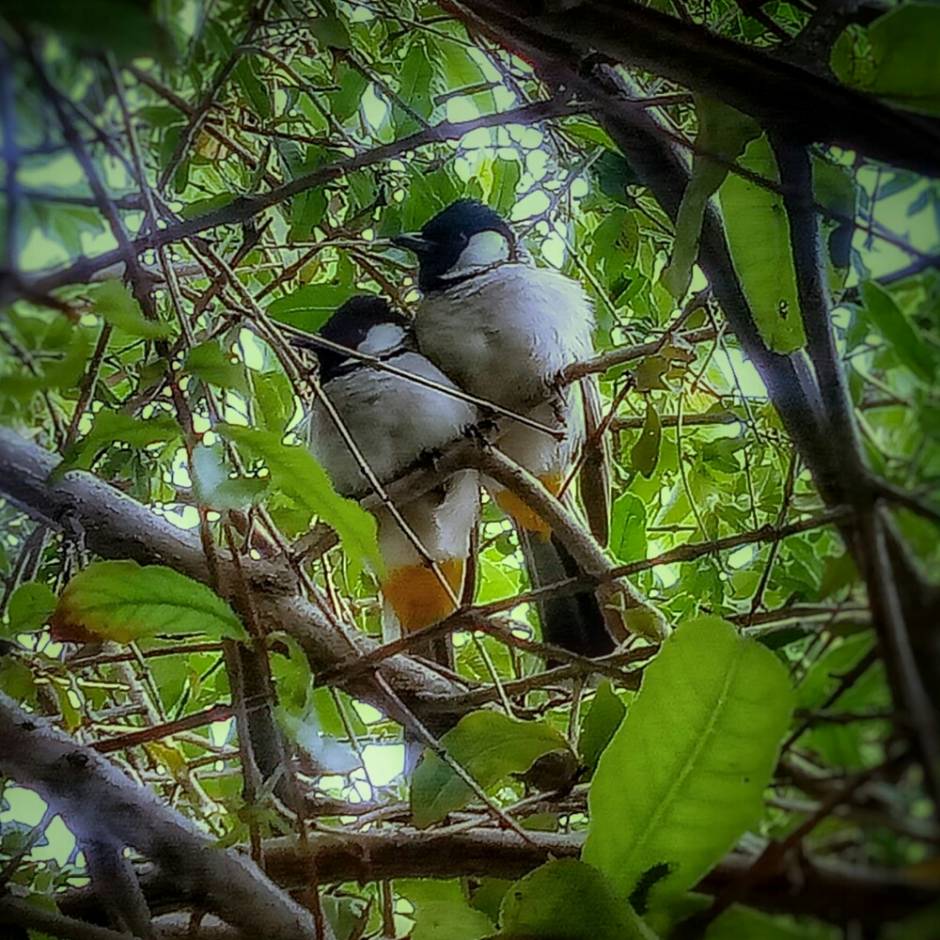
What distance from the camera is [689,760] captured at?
0.33m

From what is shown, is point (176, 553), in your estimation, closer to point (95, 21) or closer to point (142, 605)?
point (142, 605)

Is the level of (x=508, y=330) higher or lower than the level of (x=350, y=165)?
higher

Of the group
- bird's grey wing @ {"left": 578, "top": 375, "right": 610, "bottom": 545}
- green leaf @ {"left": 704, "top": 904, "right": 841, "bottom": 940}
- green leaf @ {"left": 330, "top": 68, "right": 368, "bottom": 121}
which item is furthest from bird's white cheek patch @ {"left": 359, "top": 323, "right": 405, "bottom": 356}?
green leaf @ {"left": 704, "top": 904, "right": 841, "bottom": 940}

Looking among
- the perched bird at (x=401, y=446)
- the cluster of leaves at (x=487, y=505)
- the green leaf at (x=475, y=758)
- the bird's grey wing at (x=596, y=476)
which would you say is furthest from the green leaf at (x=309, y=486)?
the perched bird at (x=401, y=446)

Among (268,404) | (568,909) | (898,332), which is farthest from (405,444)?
(898,332)

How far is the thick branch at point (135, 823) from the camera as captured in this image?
1.56 ft

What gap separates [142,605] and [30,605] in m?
0.08

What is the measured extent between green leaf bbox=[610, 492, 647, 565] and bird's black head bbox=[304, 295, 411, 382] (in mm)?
265

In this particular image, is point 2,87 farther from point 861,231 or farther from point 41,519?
point 41,519

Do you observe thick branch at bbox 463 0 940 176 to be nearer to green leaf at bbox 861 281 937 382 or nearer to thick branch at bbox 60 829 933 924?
green leaf at bbox 861 281 937 382

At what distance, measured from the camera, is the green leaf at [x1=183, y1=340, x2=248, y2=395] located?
44 centimetres

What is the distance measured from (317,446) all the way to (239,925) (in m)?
0.55

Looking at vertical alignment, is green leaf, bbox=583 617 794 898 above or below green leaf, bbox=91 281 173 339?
below

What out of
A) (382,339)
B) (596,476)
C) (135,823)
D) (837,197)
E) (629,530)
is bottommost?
(135,823)
